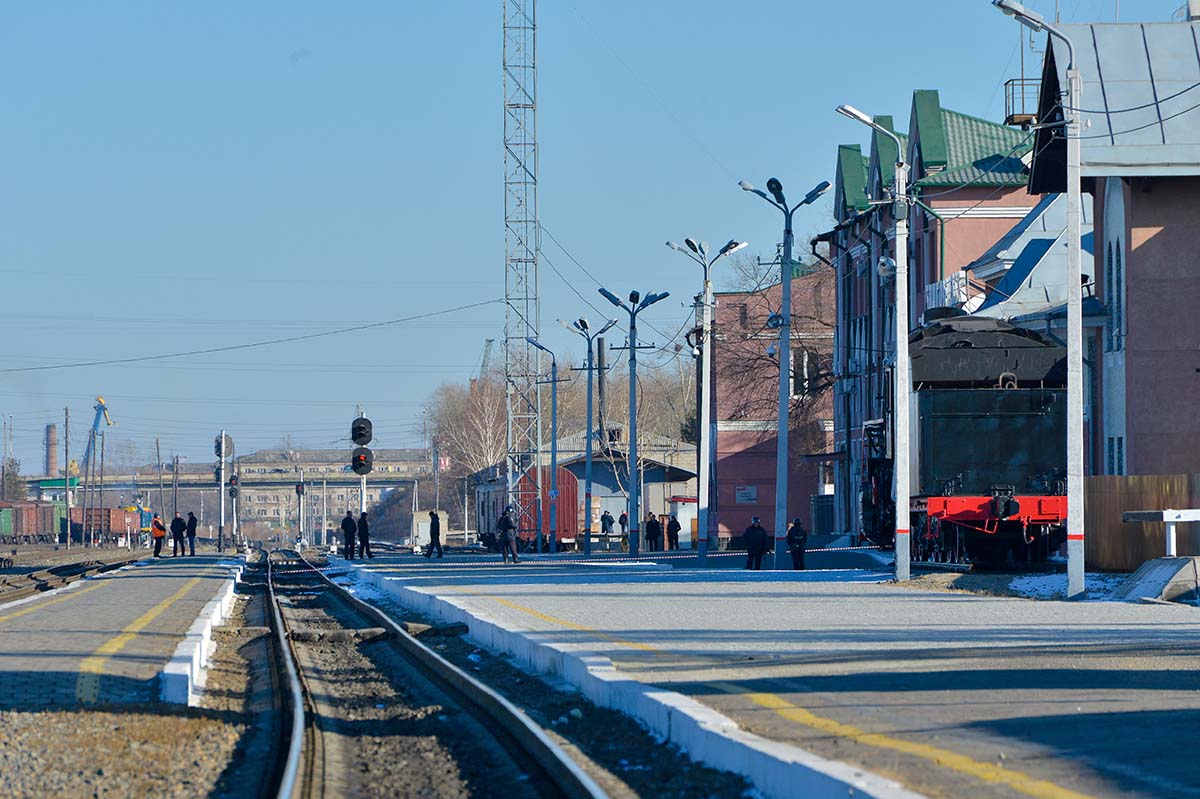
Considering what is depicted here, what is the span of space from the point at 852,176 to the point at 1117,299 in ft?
83.0

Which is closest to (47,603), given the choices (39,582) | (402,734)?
(39,582)

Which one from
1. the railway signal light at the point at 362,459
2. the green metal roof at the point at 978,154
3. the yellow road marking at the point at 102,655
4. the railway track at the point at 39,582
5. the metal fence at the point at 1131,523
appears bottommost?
the railway track at the point at 39,582

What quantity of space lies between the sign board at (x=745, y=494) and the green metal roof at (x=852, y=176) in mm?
22584

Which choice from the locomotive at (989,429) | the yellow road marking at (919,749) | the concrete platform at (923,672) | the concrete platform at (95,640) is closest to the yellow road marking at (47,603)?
the concrete platform at (95,640)

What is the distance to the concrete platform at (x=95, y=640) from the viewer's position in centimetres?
1395

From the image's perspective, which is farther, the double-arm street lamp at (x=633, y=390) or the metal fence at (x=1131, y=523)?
the double-arm street lamp at (x=633, y=390)

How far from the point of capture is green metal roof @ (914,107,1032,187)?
50.4m

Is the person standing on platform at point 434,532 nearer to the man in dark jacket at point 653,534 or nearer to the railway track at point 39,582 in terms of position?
the railway track at point 39,582

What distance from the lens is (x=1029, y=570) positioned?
28.8 metres

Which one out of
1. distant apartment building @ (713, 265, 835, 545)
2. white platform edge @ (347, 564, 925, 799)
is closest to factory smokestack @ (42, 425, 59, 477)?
distant apartment building @ (713, 265, 835, 545)

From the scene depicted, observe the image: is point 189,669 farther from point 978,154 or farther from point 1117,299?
point 978,154

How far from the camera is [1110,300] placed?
3597cm

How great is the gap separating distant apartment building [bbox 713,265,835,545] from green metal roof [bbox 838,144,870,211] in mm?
9976

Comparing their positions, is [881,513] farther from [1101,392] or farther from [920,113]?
[920,113]
